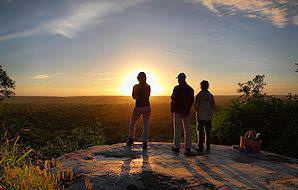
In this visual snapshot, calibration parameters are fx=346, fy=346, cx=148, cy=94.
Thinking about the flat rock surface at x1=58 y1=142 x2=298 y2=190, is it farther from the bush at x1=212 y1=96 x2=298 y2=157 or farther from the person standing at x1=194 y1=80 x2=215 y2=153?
the bush at x1=212 y1=96 x2=298 y2=157

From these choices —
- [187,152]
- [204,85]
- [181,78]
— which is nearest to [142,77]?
[181,78]

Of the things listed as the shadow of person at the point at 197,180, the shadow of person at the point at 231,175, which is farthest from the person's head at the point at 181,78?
the shadow of person at the point at 197,180

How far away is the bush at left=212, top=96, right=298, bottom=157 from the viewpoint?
429 inches

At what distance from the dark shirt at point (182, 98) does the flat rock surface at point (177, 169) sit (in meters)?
1.25

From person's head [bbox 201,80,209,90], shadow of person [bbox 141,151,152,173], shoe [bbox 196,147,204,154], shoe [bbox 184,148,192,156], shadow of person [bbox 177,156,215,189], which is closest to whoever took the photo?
shadow of person [bbox 177,156,215,189]

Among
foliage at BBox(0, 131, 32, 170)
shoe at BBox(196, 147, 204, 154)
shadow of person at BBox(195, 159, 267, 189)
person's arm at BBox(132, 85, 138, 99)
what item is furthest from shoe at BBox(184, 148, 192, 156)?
foliage at BBox(0, 131, 32, 170)

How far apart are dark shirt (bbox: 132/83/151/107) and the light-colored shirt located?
151cm

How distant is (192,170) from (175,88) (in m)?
2.87

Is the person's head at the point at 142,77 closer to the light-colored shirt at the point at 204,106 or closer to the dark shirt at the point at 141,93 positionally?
the dark shirt at the point at 141,93

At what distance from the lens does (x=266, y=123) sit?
11.9 meters

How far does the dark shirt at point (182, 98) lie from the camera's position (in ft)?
31.8

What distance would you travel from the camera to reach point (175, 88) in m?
9.73

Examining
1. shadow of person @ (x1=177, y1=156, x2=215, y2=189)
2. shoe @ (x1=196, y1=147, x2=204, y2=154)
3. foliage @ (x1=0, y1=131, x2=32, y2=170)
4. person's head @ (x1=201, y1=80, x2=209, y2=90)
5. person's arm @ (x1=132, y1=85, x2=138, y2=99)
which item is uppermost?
person's head @ (x1=201, y1=80, x2=209, y2=90)

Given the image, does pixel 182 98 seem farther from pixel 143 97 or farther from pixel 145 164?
pixel 145 164
